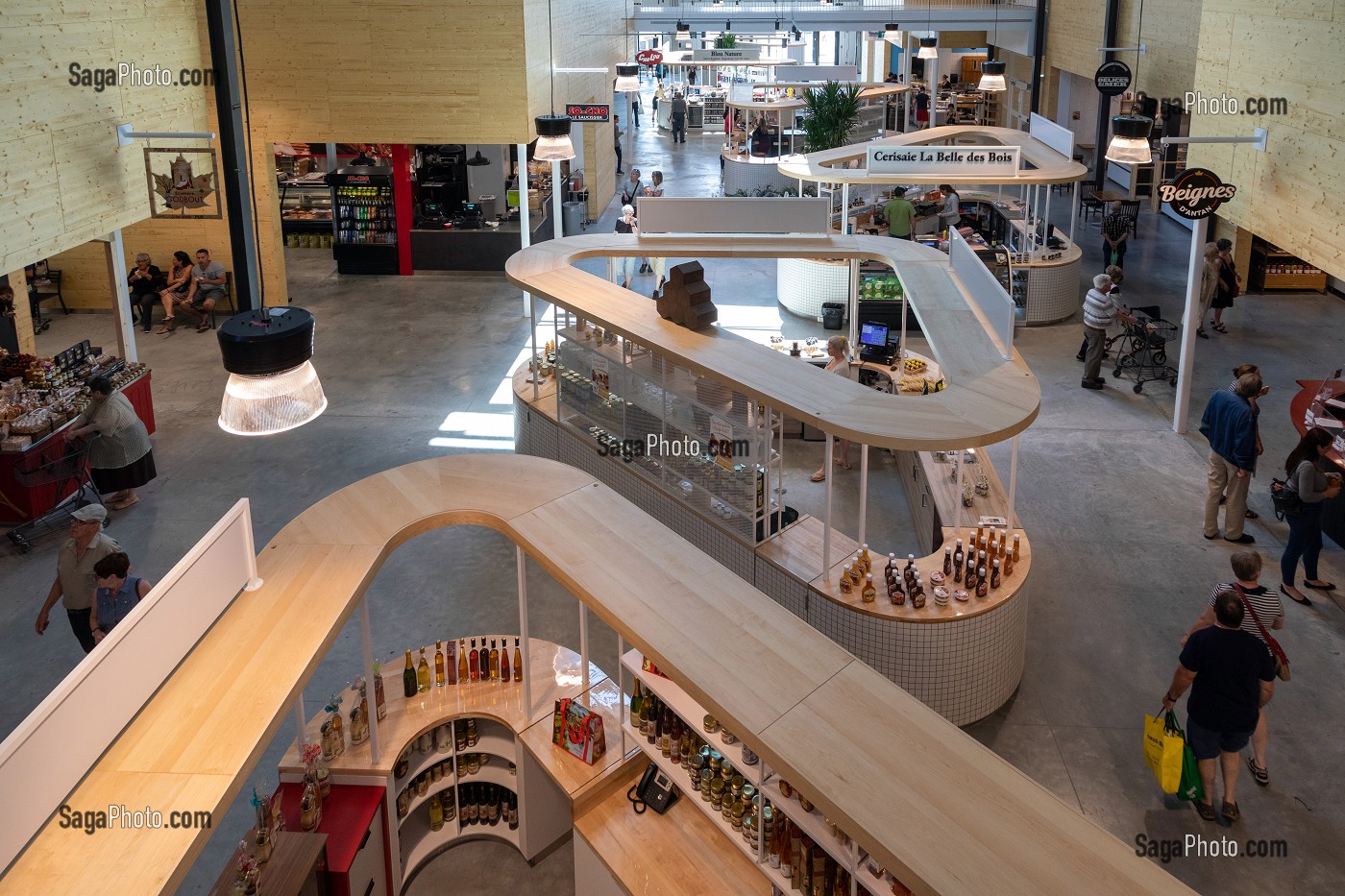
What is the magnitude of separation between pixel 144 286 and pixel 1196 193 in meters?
13.1

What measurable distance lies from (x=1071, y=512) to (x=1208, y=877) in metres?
4.38

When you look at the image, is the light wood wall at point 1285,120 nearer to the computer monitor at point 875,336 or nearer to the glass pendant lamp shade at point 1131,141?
the glass pendant lamp shade at point 1131,141

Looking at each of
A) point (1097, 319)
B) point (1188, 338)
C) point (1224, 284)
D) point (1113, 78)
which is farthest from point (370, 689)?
point (1113, 78)

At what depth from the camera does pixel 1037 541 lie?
31.9ft

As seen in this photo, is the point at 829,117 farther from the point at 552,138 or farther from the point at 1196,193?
the point at 1196,193

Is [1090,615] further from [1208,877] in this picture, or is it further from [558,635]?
[558,635]

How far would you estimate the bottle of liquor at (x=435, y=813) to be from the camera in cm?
650

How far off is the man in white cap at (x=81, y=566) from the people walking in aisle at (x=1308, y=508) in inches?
Answer: 326

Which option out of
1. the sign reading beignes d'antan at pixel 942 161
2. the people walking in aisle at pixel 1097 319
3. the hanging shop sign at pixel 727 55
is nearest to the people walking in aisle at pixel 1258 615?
the people walking in aisle at pixel 1097 319

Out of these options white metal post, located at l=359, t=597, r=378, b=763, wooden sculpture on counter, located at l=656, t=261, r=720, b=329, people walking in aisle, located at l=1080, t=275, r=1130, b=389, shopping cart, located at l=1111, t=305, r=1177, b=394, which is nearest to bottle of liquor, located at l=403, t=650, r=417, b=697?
white metal post, located at l=359, t=597, r=378, b=763

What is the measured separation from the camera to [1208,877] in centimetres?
622

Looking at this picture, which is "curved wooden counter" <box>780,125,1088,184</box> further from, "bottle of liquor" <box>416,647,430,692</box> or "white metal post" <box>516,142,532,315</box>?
"bottle of liquor" <box>416,647,430,692</box>

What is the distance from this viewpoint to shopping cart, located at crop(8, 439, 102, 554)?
32.4ft

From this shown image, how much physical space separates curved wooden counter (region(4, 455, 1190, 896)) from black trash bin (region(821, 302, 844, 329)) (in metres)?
9.15
